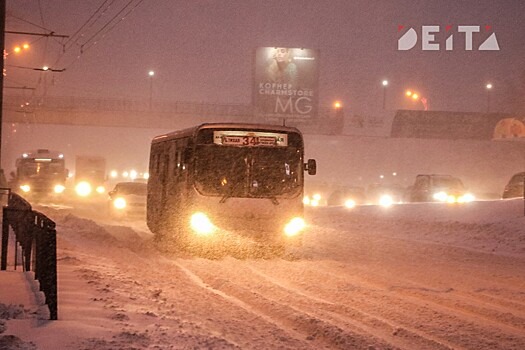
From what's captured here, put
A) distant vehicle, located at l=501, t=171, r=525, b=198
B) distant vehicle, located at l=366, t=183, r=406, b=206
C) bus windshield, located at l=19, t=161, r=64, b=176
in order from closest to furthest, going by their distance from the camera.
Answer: distant vehicle, located at l=501, t=171, r=525, b=198
distant vehicle, located at l=366, t=183, r=406, b=206
bus windshield, located at l=19, t=161, r=64, b=176

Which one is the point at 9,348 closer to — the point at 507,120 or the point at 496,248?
the point at 496,248

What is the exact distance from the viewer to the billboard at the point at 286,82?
4672 centimetres

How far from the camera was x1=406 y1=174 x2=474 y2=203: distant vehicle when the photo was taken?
39938 millimetres

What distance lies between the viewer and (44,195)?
5406 centimetres

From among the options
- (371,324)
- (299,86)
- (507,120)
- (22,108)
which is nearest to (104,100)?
(22,108)

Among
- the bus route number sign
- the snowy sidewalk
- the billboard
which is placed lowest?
the snowy sidewalk

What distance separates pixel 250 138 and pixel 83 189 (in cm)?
4976

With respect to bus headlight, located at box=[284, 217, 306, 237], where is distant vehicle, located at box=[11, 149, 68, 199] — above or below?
above

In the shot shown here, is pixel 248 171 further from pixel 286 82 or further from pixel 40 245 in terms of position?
pixel 286 82

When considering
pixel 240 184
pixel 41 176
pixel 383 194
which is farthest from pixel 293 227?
pixel 41 176

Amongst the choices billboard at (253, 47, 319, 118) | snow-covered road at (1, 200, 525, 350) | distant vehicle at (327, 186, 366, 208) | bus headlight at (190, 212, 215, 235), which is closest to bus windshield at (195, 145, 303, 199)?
bus headlight at (190, 212, 215, 235)

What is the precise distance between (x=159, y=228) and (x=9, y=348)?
13639 millimetres

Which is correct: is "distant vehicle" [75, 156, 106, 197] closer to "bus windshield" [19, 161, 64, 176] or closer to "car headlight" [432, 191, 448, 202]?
"bus windshield" [19, 161, 64, 176]

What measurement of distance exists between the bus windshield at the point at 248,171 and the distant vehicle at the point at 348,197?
1330 inches
